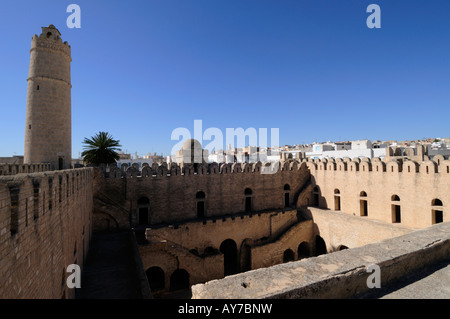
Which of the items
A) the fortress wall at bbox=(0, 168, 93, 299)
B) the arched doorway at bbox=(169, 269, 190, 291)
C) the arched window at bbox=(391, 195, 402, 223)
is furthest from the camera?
the arched window at bbox=(391, 195, 402, 223)

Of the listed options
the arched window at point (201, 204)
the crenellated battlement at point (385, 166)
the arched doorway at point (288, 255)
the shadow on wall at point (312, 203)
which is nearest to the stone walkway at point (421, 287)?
the crenellated battlement at point (385, 166)

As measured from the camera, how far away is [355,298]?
10.2 feet

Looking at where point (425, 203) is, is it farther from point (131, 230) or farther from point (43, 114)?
point (43, 114)

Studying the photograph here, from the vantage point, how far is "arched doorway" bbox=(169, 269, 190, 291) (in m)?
13.3

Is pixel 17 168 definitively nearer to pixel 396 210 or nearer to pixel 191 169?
pixel 191 169

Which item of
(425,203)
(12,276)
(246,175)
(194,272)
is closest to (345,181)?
(425,203)

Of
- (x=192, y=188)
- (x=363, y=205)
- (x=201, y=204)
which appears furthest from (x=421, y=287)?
(x=363, y=205)

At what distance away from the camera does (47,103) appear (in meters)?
13.4

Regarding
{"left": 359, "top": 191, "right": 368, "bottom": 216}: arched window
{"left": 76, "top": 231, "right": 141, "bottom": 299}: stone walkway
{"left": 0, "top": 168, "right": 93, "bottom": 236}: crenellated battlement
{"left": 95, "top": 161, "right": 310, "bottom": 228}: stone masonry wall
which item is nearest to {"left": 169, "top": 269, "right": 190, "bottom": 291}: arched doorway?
{"left": 95, "top": 161, "right": 310, "bottom": 228}: stone masonry wall

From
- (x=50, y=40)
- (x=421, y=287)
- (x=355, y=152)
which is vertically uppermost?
(x=50, y=40)

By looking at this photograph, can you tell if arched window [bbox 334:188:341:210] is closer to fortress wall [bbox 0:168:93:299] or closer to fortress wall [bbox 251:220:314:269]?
fortress wall [bbox 251:220:314:269]

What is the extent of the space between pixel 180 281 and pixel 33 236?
12343 millimetres

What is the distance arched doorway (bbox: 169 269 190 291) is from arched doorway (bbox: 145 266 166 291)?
0.59 meters
